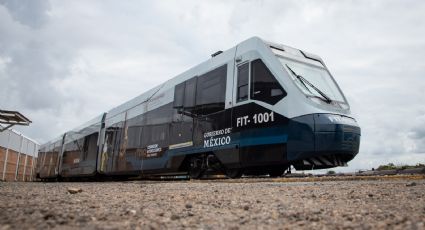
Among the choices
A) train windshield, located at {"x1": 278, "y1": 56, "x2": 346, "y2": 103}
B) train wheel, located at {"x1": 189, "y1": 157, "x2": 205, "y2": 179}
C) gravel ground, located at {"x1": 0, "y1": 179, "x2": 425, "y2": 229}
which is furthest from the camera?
train wheel, located at {"x1": 189, "y1": 157, "x2": 205, "y2": 179}

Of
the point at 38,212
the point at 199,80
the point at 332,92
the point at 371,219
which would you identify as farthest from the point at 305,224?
the point at 199,80

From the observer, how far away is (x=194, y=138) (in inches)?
335

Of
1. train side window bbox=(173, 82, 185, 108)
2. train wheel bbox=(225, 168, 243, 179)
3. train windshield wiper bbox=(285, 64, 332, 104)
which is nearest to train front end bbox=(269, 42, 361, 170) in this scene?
train windshield wiper bbox=(285, 64, 332, 104)

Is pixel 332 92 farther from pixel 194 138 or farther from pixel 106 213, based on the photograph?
pixel 106 213

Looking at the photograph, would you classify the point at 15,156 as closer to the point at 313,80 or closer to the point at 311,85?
the point at 313,80

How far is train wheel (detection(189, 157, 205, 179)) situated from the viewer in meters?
8.54

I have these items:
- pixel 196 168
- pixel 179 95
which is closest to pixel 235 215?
pixel 196 168

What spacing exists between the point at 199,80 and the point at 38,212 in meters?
6.77

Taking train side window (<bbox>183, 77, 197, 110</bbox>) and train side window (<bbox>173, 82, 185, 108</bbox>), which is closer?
train side window (<bbox>183, 77, 197, 110</bbox>)

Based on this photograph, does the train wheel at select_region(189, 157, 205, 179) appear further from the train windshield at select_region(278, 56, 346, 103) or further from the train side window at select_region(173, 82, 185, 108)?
the train windshield at select_region(278, 56, 346, 103)

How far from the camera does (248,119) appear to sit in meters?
7.20

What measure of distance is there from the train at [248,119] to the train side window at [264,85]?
0.07ft

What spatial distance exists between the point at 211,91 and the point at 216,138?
1239 millimetres

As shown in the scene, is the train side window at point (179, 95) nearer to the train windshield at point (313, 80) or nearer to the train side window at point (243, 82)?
the train side window at point (243, 82)
